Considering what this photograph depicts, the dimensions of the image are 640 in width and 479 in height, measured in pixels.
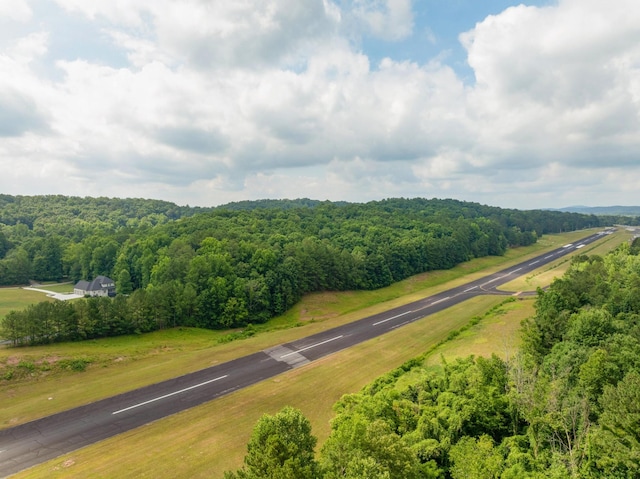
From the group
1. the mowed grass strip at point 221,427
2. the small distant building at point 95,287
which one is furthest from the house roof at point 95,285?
the mowed grass strip at point 221,427

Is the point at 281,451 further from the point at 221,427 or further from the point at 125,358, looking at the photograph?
the point at 125,358

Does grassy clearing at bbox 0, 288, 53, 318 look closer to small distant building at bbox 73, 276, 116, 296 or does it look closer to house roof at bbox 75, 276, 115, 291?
small distant building at bbox 73, 276, 116, 296

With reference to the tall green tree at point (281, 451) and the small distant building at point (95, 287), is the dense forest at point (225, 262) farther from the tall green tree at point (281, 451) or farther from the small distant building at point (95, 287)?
the tall green tree at point (281, 451)

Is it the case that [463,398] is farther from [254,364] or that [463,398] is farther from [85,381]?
[85,381]

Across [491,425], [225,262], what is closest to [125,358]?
[225,262]

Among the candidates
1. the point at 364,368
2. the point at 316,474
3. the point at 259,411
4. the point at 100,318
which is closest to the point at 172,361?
the point at 100,318
